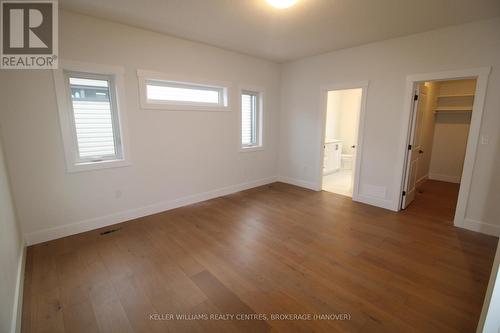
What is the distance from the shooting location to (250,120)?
5141mm

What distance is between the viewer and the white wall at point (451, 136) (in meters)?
5.26

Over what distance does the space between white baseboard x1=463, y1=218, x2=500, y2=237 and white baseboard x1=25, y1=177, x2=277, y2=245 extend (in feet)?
12.4

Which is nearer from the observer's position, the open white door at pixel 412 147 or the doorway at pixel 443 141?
the open white door at pixel 412 147

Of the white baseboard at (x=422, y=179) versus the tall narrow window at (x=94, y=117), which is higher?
the tall narrow window at (x=94, y=117)

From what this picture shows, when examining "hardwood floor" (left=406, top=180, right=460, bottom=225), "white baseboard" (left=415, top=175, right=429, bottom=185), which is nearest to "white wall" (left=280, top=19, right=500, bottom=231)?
"hardwood floor" (left=406, top=180, right=460, bottom=225)

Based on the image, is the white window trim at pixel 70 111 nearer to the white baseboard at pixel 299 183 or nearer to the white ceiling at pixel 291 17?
the white ceiling at pixel 291 17

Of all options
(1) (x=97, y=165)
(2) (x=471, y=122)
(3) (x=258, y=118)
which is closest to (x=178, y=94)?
(1) (x=97, y=165)

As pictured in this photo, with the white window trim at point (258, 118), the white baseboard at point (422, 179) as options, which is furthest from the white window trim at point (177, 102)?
the white baseboard at point (422, 179)

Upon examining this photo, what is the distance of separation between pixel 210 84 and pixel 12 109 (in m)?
2.61

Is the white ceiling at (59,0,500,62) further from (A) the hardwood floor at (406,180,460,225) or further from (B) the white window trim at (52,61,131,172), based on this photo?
(A) the hardwood floor at (406,180,460,225)

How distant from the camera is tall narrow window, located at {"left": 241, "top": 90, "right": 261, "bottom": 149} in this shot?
195 inches

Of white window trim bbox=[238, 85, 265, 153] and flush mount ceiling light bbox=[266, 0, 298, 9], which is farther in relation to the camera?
white window trim bbox=[238, 85, 265, 153]

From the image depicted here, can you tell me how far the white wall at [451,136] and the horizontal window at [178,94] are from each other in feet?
18.0

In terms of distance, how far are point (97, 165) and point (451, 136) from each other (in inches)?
297
